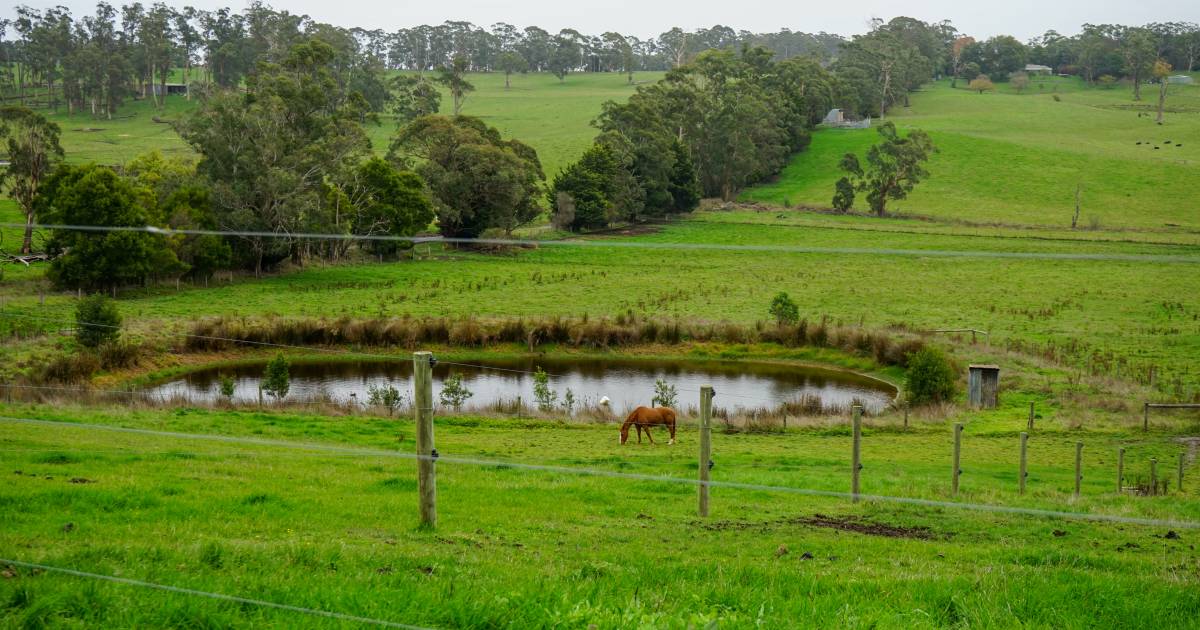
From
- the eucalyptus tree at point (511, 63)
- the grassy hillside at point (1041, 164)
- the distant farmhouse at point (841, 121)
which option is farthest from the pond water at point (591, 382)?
the eucalyptus tree at point (511, 63)

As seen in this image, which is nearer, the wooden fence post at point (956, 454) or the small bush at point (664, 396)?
the wooden fence post at point (956, 454)

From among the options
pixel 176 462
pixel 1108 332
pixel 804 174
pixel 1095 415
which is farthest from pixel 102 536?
pixel 804 174

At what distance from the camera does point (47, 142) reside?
214 feet

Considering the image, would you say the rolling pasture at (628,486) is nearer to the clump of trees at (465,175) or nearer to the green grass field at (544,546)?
the green grass field at (544,546)

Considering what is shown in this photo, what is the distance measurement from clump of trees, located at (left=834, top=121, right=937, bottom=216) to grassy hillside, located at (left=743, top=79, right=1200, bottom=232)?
1.95 metres

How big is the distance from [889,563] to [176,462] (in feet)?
35.7

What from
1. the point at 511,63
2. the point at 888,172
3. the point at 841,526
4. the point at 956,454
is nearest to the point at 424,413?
the point at 841,526

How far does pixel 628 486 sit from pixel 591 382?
2114 centimetres

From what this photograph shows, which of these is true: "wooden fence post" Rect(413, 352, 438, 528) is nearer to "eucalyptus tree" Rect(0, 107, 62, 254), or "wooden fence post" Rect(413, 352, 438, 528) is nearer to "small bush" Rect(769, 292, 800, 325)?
"small bush" Rect(769, 292, 800, 325)

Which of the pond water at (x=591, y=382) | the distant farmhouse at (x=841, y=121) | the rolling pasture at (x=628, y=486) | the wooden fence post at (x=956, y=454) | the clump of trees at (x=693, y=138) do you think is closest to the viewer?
the rolling pasture at (x=628, y=486)

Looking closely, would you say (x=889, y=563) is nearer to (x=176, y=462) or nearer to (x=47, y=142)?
(x=176, y=462)

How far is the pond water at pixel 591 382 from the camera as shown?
3369cm

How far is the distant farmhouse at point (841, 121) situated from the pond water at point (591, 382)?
3682 inches

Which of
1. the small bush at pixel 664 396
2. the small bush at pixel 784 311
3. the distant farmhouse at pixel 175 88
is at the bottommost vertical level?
the small bush at pixel 664 396
